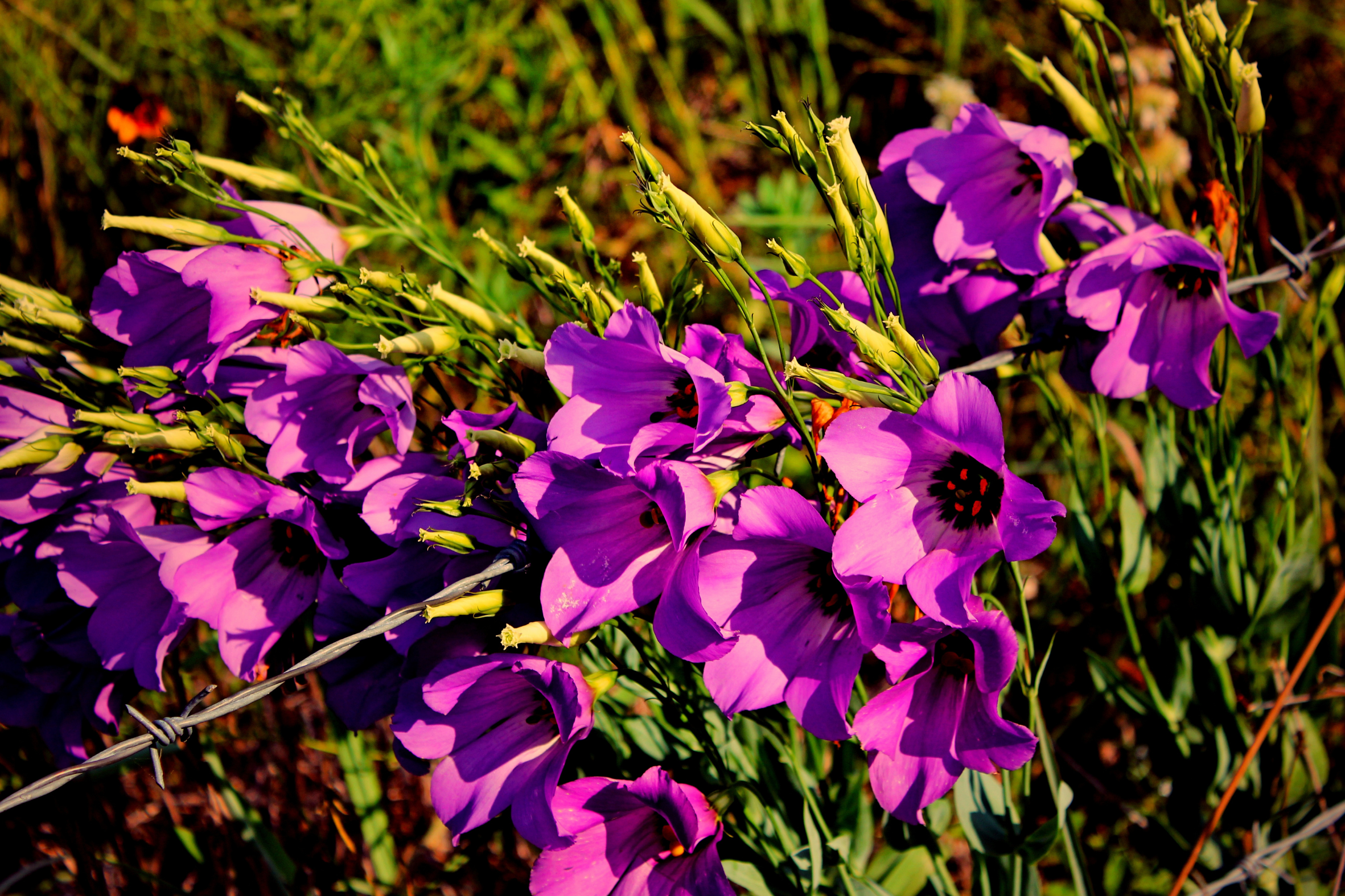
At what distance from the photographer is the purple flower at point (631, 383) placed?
0.64m

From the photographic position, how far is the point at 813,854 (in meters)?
0.78

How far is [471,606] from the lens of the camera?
63cm

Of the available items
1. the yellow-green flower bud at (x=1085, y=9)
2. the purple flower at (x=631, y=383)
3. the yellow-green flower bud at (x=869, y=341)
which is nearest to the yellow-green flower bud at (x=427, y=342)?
the purple flower at (x=631, y=383)

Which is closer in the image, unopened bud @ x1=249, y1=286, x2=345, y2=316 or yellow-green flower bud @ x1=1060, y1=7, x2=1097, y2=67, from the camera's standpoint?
unopened bud @ x1=249, y1=286, x2=345, y2=316

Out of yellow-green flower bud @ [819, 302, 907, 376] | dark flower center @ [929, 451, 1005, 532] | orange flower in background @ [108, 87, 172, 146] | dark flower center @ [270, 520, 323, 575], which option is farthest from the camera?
orange flower in background @ [108, 87, 172, 146]

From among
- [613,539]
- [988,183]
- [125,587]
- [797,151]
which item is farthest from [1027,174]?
[125,587]

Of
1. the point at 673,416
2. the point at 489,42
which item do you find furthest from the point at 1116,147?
the point at 489,42

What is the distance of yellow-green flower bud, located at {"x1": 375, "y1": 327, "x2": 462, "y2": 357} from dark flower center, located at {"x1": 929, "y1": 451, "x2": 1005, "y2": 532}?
0.44 metres

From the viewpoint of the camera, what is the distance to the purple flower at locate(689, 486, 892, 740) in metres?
0.62

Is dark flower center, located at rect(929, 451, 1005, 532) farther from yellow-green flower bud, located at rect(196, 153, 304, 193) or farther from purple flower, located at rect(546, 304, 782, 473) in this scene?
yellow-green flower bud, located at rect(196, 153, 304, 193)

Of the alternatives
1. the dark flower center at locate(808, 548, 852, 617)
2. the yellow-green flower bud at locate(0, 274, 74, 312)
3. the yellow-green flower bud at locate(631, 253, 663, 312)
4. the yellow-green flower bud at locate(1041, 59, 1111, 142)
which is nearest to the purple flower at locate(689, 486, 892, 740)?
the dark flower center at locate(808, 548, 852, 617)

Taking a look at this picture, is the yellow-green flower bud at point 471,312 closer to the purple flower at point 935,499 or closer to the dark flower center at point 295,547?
the dark flower center at point 295,547

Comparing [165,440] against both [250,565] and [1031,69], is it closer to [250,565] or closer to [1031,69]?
[250,565]

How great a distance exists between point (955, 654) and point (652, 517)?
286 millimetres
